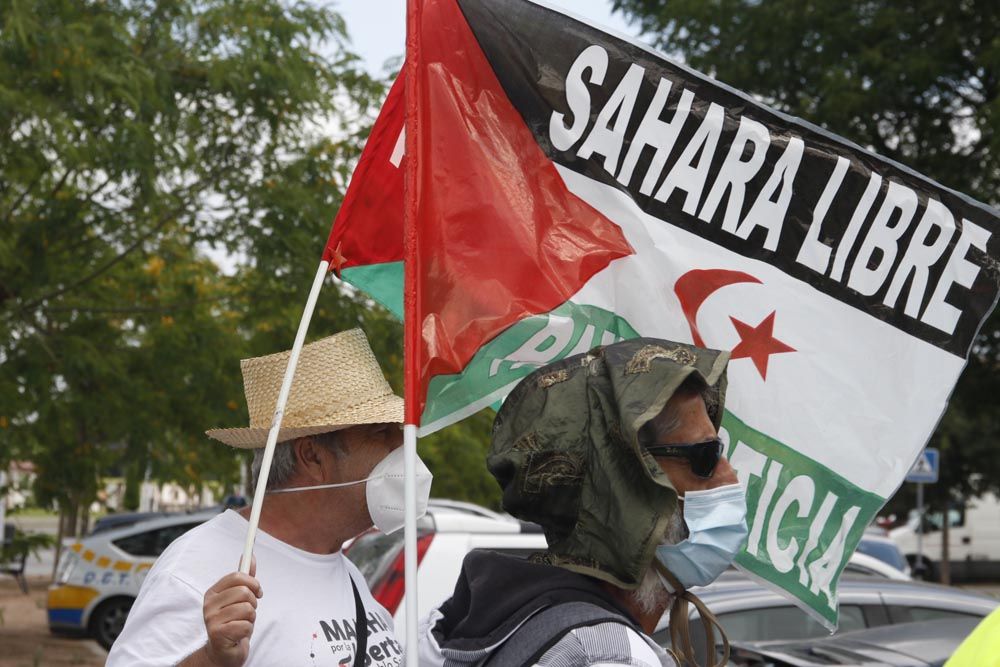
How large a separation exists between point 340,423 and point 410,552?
83cm

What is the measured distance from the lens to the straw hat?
330 centimetres

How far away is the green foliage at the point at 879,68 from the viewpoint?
17953 millimetres

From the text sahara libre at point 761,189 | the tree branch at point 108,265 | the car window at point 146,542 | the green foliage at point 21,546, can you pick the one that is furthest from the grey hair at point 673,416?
the car window at point 146,542

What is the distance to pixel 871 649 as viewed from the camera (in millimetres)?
5273

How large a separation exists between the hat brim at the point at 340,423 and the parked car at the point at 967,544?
27917 millimetres

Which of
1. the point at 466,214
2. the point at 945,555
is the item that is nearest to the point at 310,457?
the point at 466,214

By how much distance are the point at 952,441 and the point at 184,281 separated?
26420 mm

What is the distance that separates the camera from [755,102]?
3670 millimetres

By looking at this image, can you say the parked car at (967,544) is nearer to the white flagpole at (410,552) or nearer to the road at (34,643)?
the road at (34,643)

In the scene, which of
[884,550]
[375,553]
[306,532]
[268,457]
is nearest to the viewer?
[268,457]

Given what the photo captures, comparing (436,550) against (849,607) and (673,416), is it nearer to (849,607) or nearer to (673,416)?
(849,607)

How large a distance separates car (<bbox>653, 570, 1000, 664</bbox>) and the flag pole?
3.44 m

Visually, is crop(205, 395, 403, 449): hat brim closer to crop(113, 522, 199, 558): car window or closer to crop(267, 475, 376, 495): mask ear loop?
crop(267, 475, 376, 495): mask ear loop

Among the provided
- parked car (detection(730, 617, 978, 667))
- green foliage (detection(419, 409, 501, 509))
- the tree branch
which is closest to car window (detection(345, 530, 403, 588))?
parked car (detection(730, 617, 978, 667))
